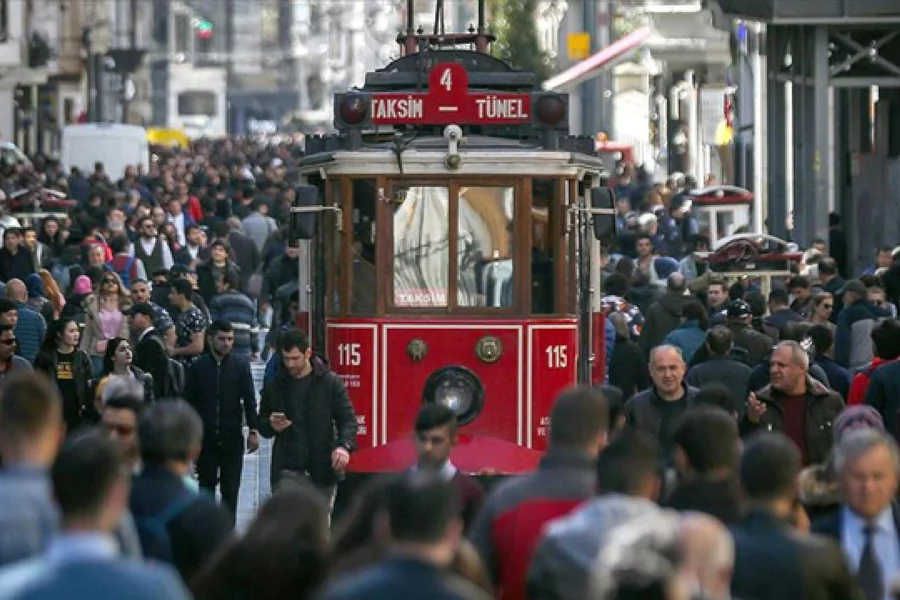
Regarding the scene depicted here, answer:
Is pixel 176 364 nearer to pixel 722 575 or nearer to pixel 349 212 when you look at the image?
pixel 349 212

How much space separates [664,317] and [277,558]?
41.4 feet

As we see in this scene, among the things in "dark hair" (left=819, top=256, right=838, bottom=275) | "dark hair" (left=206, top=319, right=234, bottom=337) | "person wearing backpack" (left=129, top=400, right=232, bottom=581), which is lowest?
"person wearing backpack" (left=129, top=400, right=232, bottom=581)

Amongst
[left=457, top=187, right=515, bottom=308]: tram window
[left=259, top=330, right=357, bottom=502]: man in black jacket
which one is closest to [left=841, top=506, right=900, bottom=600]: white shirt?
[left=259, top=330, right=357, bottom=502]: man in black jacket

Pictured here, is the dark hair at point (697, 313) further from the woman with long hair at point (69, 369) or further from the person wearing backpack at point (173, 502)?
the person wearing backpack at point (173, 502)

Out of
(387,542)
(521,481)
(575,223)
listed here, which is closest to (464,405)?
(575,223)

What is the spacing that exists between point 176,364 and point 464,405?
2.22m

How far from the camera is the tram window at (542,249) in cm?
1628

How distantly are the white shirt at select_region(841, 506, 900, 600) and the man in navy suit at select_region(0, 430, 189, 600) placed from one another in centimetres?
255

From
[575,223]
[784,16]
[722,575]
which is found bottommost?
[722,575]

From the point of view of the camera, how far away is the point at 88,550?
23.4 ft

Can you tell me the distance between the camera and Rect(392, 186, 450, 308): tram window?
53.2 feet

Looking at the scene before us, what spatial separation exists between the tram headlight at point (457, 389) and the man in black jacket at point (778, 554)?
763 cm

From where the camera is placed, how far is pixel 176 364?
1738cm

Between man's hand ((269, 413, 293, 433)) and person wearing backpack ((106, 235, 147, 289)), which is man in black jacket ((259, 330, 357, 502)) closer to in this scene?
man's hand ((269, 413, 293, 433))
